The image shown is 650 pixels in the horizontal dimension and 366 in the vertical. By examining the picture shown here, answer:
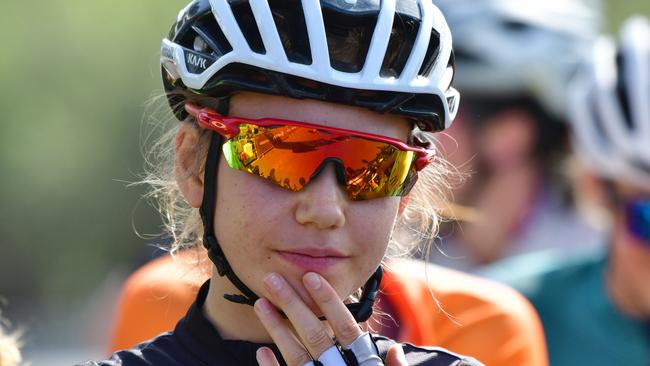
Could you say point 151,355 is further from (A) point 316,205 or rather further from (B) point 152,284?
(B) point 152,284

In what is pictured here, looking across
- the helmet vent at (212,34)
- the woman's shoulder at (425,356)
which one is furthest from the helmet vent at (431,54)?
the woman's shoulder at (425,356)

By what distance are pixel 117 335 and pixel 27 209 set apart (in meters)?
19.3

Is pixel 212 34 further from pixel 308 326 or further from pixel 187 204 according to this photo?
pixel 308 326

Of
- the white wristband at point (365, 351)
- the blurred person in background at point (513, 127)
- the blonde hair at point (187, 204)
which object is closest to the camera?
the white wristband at point (365, 351)

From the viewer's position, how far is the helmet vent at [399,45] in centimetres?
431

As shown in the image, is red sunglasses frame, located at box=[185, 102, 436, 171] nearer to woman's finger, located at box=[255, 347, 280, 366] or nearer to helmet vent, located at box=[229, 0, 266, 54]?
helmet vent, located at box=[229, 0, 266, 54]

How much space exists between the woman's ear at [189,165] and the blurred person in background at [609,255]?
13.1 feet

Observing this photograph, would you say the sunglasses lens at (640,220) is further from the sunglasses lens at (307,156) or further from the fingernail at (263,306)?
the fingernail at (263,306)

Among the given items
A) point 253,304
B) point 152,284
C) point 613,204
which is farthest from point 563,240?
point 253,304

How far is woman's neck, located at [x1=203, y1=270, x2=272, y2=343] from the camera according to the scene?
438cm

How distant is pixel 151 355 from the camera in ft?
14.1

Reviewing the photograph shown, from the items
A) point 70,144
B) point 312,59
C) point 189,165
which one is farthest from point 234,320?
point 70,144

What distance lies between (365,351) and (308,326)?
18cm

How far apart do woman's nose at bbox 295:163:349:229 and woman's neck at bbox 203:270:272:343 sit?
46 cm
